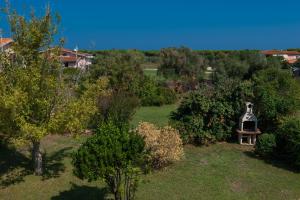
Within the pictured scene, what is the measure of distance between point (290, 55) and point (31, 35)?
9996 centimetres

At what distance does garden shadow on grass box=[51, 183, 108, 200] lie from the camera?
14.3 m

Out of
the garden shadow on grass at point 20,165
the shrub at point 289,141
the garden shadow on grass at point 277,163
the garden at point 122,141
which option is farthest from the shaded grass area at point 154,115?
the shrub at point 289,141

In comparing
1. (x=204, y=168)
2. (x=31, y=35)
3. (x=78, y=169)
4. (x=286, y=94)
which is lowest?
(x=204, y=168)

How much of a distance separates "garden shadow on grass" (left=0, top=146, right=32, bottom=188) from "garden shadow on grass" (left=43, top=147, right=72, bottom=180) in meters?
0.80

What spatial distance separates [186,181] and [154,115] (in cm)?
1527

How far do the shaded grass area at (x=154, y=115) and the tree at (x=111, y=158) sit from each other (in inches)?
548

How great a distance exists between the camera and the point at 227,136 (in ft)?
72.7

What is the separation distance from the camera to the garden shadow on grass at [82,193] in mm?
14260

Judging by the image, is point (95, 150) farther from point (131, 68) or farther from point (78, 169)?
point (131, 68)

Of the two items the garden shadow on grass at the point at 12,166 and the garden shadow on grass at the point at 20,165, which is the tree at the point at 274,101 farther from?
the garden shadow on grass at the point at 12,166

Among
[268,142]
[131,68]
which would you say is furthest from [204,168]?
[131,68]

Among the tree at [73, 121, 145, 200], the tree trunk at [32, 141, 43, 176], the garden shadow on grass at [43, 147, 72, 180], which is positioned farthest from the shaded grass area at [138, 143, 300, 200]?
the tree trunk at [32, 141, 43, 176]

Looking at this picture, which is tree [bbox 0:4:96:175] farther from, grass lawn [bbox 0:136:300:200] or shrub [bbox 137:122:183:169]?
shrub [bbox 137:122:183:169]

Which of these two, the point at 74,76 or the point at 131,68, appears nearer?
the point at 74,76
